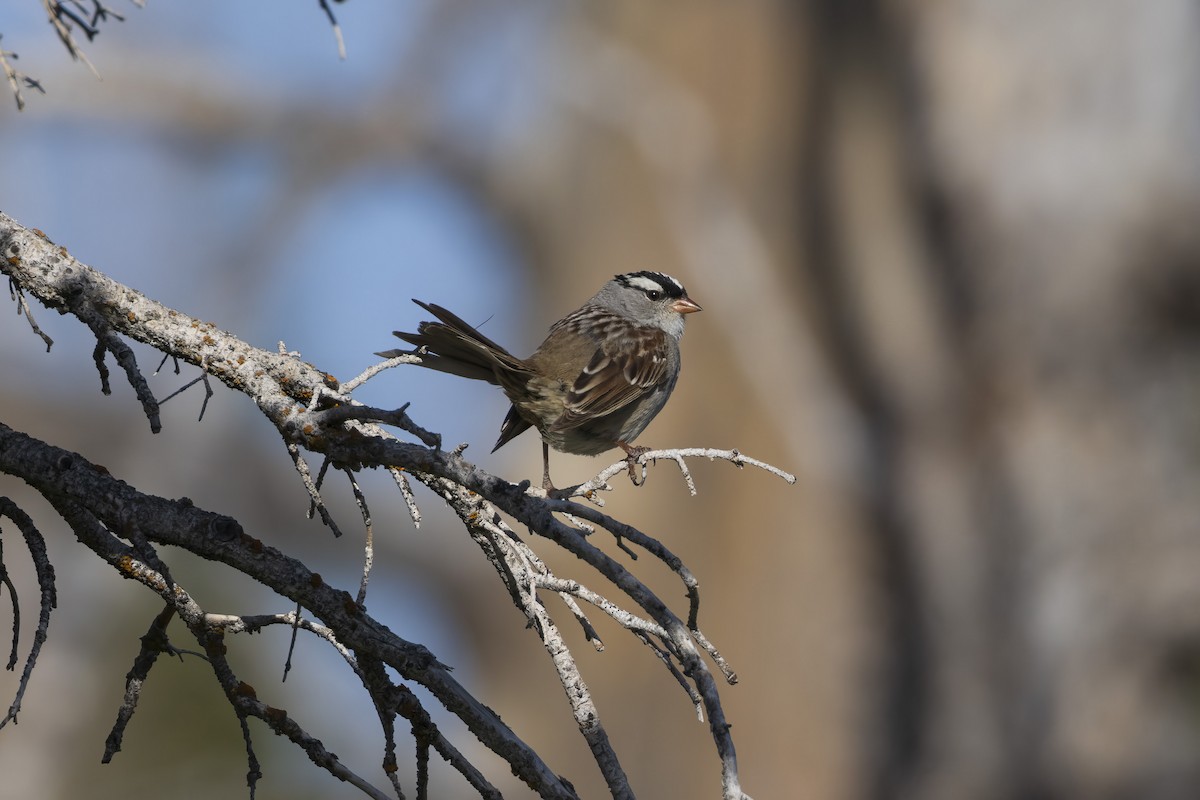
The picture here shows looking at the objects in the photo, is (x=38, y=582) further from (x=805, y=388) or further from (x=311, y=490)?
(x=805, y=388)

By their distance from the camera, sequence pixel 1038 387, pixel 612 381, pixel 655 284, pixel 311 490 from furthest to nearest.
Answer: pixel 1038 387, pixel 655 284, pixel 612 381, pixel 311 490

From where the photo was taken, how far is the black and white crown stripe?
17.9 feet

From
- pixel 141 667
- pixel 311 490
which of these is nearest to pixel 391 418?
pixel 311 490

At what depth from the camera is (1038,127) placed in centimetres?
891

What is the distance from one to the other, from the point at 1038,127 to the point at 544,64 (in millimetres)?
4927

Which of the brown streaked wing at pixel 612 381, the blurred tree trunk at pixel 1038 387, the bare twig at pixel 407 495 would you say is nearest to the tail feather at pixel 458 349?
the brown streaked wing at pixel 612 381

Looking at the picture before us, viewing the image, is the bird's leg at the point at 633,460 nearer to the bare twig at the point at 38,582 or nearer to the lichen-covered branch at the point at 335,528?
the lichen-covered branch at the point at 335,528

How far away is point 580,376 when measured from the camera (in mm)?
4258

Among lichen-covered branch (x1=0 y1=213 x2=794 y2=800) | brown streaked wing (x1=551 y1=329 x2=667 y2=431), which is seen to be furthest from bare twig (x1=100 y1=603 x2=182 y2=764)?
brown streaked wing (x1=551 y1=329 x2=667 y2=431)

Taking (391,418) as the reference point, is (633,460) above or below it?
above

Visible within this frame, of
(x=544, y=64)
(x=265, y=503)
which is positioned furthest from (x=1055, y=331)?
(x=265, y=503)

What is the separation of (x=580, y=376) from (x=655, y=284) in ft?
4.32

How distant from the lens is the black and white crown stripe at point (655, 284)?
545 cm

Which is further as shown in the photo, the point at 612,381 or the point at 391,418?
the point at 612,381
